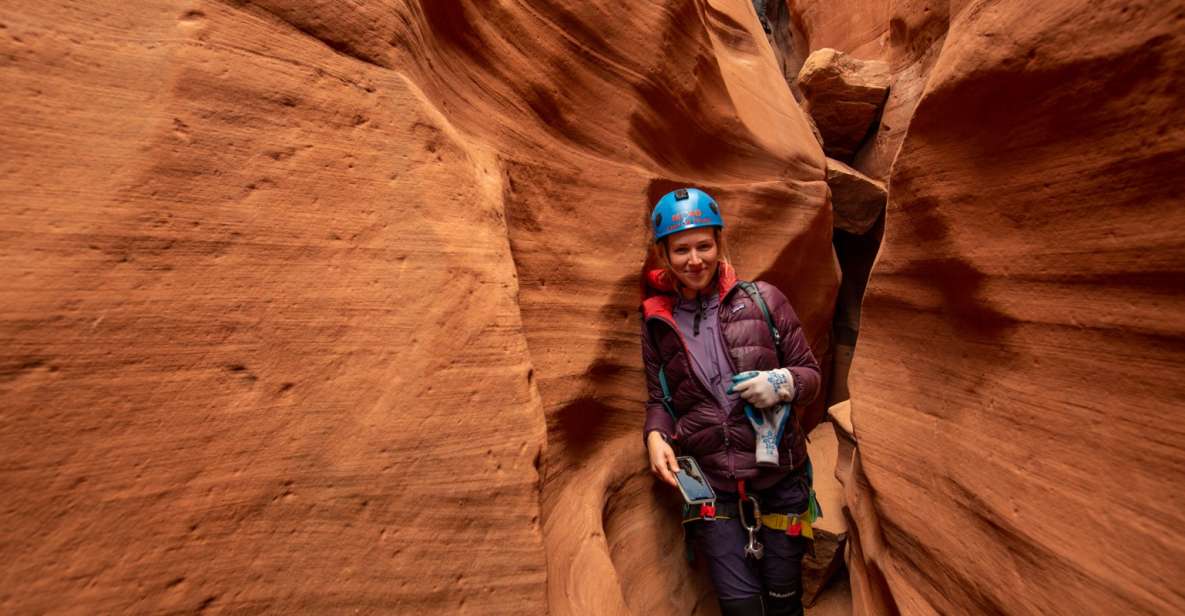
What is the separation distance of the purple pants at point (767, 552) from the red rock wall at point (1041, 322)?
0.39 m

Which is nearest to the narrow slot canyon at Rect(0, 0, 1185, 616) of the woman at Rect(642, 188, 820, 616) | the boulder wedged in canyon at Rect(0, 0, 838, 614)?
the boulder wedged in canyon at Rect(0, 0, 838, 614)

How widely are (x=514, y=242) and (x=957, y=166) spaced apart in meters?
1.81

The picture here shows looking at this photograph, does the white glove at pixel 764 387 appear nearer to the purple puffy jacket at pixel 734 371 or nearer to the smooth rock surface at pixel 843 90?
the purple puffy jacket at pixel 734 371

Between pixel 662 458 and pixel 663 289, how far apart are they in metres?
0.88

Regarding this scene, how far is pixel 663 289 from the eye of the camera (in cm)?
297

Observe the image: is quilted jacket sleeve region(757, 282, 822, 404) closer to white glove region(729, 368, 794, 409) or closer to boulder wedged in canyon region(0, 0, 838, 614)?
white glove region(729, 368, 794, 409)

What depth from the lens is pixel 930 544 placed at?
7.47ft

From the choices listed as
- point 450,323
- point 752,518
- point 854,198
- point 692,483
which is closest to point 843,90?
point 854,198

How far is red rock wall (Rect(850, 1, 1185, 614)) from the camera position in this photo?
160cm

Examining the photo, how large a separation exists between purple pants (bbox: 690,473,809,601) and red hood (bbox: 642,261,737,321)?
0.92 metres

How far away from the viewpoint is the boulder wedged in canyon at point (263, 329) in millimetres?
1221

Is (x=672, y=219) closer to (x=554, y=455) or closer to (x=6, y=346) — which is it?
(x=554, y=455)

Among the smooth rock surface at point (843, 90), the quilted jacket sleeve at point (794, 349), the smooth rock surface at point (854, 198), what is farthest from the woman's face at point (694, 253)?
the smooth rock surface at point (843, 90)

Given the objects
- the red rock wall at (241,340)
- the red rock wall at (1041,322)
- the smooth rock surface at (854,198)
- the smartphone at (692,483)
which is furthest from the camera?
the smooth rock surface at (854,198)
